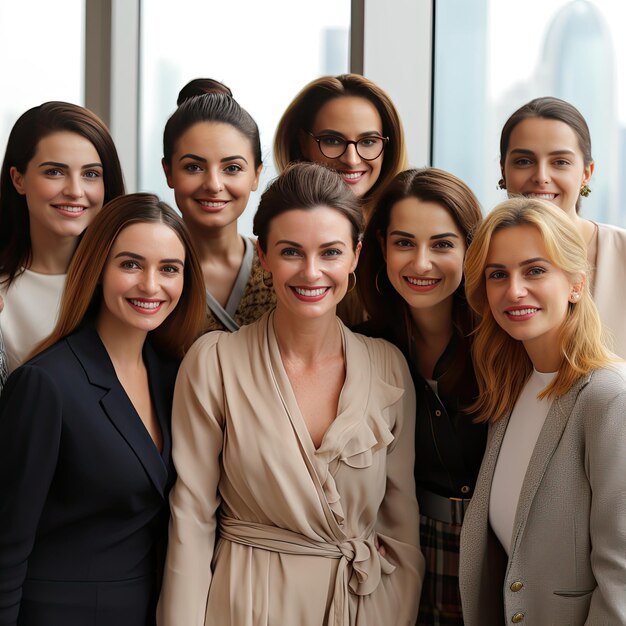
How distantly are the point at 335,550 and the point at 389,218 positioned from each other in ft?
3.05

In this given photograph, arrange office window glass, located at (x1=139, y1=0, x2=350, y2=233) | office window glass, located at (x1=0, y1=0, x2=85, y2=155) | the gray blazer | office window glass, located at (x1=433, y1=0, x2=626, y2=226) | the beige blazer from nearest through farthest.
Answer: the gray blazer < the beige blazer < office window glass, located at (x1=433, y1=0, x2=626, y2=226) < office window glass, located at (x1=139, y1=0, x2=350, y2=233) < office window glass, located at (x1=0, y1=0, x2=85, y2=155)

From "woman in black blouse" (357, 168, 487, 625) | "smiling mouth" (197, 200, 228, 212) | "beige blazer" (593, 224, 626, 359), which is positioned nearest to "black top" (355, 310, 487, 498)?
"woman in black blouse" (357, 168, 487, 625)

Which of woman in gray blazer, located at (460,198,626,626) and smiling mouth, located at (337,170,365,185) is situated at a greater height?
smiling mouth, located at (337,170,365,185)

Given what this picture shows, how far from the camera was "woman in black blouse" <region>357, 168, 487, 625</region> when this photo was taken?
90.7 inches

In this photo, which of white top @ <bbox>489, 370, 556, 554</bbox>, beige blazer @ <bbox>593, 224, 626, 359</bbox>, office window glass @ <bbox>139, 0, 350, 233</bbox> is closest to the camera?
white top @ <bbox>489, 370, 556, 554</bbox>

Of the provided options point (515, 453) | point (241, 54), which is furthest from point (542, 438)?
point (241, 54)

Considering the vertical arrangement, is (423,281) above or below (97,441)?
above

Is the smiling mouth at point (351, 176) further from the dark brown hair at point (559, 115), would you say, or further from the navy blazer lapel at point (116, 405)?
the navy blazer lapel at point (116, 405)

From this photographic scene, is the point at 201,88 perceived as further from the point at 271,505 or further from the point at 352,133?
the point at 271,505

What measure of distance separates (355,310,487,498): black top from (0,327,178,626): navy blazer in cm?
73

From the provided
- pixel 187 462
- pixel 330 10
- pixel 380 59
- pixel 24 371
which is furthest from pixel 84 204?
pixel 330 10

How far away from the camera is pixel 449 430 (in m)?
2.32

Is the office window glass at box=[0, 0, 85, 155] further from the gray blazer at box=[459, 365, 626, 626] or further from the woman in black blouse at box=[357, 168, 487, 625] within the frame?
the gray blazer at box=[459, 365, 626, 626]

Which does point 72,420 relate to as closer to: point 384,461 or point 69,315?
point 69,315
